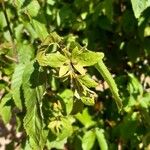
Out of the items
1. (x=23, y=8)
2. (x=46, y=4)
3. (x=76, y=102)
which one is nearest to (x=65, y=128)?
(x=76, y=102)

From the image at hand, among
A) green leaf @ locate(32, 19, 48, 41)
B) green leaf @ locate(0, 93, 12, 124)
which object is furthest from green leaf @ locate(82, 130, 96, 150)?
green leaf @ locate(32, 19, 48, 41)

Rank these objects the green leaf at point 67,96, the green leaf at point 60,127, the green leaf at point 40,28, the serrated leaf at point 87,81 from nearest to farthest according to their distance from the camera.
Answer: the serrated leaf at point 87,81 < the green leaf at point 40,28 < the green leaf at point 60,127 < the green leaf at point 67,96

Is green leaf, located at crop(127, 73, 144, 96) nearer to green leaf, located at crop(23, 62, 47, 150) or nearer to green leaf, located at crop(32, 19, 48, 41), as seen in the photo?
green leaf, located at crop(32, 19, 48, 41)

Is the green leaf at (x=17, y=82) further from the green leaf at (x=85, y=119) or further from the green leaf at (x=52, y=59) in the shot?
the green leaf at (x=85, y=119)

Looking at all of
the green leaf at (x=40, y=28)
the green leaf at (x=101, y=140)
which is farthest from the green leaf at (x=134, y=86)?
the green leaf at (x=40, y=28)

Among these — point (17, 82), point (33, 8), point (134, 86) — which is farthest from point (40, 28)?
point (134, 86)

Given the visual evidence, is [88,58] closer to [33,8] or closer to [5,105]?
[33,8]

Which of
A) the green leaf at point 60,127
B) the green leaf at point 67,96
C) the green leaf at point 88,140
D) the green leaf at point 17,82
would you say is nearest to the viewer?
the green leaf at point 17,82
